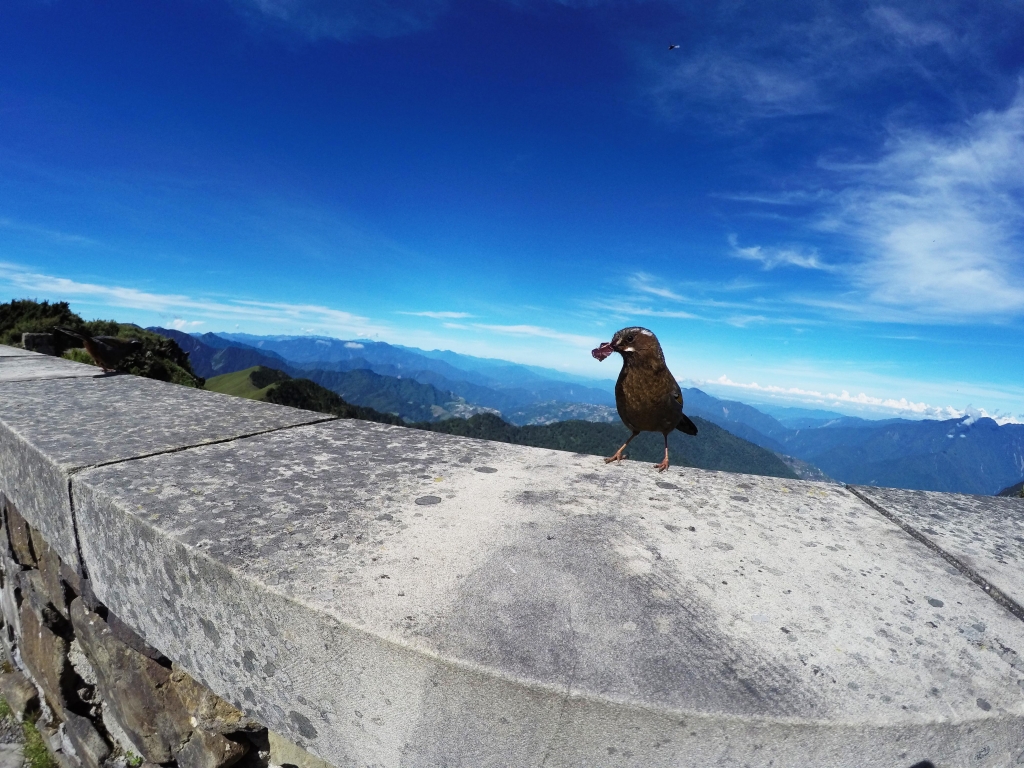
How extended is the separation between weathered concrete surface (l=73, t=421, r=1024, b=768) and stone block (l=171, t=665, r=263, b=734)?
0.18 meters

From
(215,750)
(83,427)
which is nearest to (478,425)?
(83,427)

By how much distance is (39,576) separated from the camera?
2252 millimetres

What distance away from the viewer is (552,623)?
1.10 meters

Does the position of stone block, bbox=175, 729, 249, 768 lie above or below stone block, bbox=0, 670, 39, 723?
above

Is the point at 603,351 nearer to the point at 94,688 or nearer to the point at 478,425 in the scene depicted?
the point at 94,688

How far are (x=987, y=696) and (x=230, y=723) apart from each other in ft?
Answer: 5.96

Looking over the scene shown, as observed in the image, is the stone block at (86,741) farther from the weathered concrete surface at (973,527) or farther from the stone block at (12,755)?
the weathered concrete surface at (973,527)

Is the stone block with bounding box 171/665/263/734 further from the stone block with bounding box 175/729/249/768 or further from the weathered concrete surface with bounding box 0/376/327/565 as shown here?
the weathered concrete surface with bounding box 0/376/327/565

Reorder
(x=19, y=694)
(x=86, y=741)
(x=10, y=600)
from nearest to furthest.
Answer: (x=86, y=741), (x=19, y=694), (x=10, y=600)

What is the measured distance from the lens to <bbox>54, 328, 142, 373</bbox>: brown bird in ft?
13.4

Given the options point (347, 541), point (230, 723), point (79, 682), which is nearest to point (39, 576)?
point (79, 682)

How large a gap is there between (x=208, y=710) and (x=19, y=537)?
180 cm

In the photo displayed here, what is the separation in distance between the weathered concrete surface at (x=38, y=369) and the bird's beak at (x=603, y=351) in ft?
12.3

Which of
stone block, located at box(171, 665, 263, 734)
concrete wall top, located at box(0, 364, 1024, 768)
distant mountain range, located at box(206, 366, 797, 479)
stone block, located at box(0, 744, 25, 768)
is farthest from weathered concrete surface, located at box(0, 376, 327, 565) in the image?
distant mountain range, located at box(206, 366, 797, 479)
